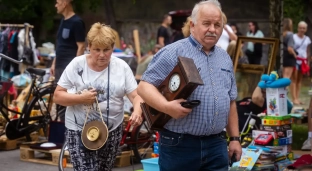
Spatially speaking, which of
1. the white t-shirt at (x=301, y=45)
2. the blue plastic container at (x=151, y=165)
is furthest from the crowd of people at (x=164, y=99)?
the white t-shirt at (x=301, y=45)

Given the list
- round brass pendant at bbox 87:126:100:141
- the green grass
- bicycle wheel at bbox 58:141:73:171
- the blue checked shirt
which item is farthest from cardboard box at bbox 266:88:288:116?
the blue checked shirt

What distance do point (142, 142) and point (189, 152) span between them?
4.90 meters

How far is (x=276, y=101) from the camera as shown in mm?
8922

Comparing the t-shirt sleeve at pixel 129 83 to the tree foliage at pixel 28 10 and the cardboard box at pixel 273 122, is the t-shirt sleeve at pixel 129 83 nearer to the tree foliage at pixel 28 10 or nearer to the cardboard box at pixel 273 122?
the cardboard box at pixel 273 122

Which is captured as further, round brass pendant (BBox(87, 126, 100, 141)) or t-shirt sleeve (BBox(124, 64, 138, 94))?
t-shirt sleeve (BBox(124, 64, 138, 94))

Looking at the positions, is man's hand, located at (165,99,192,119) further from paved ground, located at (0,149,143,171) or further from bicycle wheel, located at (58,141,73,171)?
paved ground, located at (0,149,143,171)

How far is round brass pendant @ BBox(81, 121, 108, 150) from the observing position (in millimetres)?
5902

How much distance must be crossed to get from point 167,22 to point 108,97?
11.5m

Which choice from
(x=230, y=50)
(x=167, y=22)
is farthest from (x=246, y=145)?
(x=167, y=22)

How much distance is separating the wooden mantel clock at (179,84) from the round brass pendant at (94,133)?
3.78ft

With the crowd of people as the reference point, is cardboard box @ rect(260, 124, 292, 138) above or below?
below

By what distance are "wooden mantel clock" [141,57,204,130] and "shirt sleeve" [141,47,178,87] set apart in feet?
0.21

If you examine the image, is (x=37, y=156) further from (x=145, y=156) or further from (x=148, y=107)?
(x=148, y=107)

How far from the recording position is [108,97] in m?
6.05
